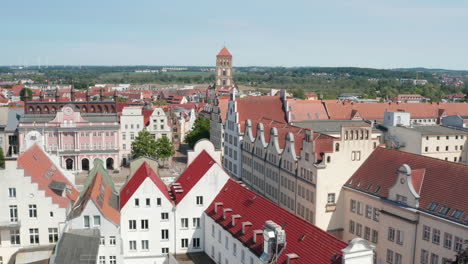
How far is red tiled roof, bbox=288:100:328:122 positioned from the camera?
109500 mm

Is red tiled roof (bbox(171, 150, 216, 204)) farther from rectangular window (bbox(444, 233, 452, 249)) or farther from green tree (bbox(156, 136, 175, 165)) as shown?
green tree (bbox(156, 136, 175, 165))

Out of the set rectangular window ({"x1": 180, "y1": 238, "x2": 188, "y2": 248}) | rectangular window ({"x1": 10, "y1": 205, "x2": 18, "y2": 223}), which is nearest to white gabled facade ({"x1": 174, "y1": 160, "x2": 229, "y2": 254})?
rectangular window ({"x1": 180, "y1": 238, "x2": 188, "y2": 248})

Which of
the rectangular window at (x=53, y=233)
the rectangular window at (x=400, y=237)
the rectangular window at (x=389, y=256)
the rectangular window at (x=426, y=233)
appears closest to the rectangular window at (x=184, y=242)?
the rectangular window at (x=53, y=233)

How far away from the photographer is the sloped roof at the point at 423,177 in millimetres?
43344

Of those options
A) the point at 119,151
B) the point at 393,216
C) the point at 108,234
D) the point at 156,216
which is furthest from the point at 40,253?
the point at 119,151

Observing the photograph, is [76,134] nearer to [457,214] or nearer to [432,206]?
[432,206]

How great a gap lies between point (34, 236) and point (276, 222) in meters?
24.5

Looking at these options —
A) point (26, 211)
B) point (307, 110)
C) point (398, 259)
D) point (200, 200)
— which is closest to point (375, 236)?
point (398, 259)

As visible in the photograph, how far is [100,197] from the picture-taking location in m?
46.2

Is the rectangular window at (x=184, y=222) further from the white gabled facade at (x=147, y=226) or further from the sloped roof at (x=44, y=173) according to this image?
the sloped roof at (x=44, y=173)

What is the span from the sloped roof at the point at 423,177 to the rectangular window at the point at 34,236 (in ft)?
112

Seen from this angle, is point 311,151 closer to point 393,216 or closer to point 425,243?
point 393,216

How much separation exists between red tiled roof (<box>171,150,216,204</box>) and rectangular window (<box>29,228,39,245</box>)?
1419cm

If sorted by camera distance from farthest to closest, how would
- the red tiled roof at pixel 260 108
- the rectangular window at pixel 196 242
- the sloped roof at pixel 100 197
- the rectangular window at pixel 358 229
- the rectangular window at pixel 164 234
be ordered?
the red tiled roof at pixel 260 108 → the rectangular window at pixel 358 229 → the rectangular window at pixel 196 242 → the rectangular window at pixel 164 234 → the sloped roof at pixel 100 197
